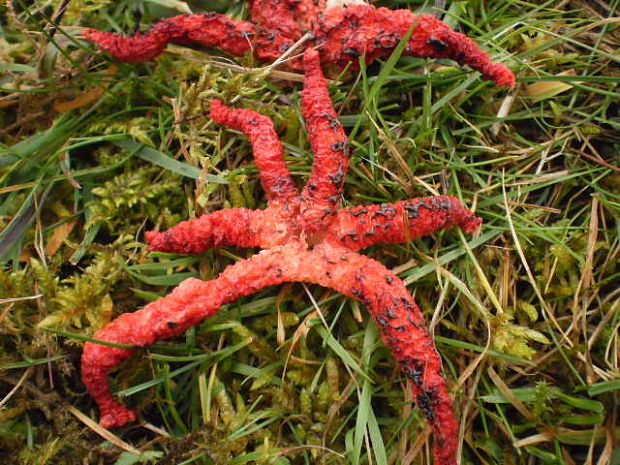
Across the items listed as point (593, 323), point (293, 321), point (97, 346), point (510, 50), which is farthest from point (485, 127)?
point (97, 346)

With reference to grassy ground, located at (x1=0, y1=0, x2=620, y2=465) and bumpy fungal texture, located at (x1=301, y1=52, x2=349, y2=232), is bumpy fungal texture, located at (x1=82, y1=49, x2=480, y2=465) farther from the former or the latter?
grassy ground, located at (x1=0, y1=0, x2=620, y2=465)

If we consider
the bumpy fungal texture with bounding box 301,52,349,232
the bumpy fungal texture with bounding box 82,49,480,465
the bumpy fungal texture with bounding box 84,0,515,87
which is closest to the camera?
the bumpy fungal texture with bounding box 82,49,480,465

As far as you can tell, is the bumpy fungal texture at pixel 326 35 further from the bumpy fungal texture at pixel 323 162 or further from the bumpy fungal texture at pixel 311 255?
the bumpy fungal texture at pixel 323 162

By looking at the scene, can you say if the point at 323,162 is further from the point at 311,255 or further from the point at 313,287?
the point at 313,287

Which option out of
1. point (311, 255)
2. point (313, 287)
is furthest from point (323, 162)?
point (313, 287)

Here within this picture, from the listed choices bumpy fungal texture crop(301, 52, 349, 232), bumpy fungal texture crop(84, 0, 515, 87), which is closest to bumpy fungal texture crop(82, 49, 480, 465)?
bumpy fungal texture crop(301, 52, 349, 232)

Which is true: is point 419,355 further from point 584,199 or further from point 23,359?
point 23,359
